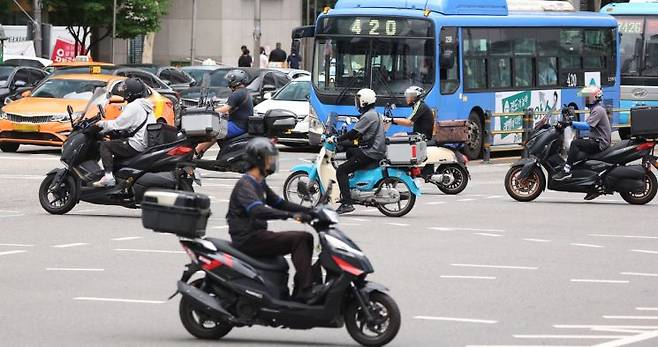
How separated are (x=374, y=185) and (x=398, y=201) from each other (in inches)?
14.9

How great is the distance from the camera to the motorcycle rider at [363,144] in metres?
19.9

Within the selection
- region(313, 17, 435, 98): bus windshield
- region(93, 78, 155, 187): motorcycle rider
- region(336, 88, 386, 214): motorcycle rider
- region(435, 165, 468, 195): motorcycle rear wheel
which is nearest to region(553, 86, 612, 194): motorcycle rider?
region(435, 165, 468, 195): motorcycle rear wheel

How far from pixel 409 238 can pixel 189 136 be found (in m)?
3.52

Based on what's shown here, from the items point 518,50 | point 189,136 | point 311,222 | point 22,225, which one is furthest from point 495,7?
point 311,222

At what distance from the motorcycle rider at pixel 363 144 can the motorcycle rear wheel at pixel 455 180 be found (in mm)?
3642

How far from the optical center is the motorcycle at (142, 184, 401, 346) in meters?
10.5

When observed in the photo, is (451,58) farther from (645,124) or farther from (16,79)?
(16,79)

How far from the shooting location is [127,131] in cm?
1962

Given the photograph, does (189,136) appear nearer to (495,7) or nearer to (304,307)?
(304,307)

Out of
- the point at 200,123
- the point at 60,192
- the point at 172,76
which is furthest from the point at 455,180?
the point at 172,76

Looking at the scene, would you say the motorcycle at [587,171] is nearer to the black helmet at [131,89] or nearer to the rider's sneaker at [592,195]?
the rider's sneaker at [592,195]

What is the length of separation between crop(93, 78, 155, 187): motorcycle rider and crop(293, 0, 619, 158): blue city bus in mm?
10547

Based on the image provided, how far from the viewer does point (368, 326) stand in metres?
10.5

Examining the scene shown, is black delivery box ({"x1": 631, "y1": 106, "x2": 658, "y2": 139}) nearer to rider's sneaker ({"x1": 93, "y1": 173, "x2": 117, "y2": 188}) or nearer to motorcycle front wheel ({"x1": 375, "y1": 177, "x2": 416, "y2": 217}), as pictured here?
motorcycle front wheel ({"x1": 375, "y1": 177, "x2": 416, "y2": 217})
